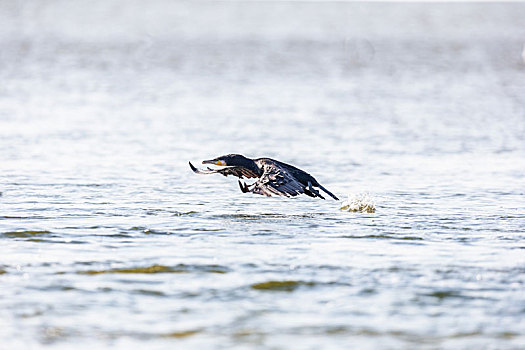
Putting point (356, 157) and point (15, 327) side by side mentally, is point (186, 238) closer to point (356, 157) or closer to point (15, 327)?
point (15, 327)

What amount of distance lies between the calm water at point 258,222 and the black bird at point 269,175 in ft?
1.56

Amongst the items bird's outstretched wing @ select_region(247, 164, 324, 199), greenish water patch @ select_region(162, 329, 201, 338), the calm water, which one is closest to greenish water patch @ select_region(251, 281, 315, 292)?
the calm water

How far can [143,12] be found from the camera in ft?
413

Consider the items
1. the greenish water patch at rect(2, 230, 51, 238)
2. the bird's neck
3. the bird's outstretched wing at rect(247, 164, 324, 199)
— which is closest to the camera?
the greenish water patch at rect(2, 230, 51, 238)

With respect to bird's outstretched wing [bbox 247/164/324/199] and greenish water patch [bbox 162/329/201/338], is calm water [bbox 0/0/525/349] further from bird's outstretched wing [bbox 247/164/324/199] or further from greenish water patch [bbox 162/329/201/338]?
bird's outstretched wing [bbox 247/164/324/199]

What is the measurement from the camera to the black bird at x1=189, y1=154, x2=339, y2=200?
478 inches

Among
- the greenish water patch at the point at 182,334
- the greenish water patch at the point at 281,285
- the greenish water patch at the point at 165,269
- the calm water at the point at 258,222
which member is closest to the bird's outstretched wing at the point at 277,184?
the calm water at the point at 258,222

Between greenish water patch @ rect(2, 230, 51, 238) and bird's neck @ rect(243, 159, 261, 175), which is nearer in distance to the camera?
greenish water patch @ rect(2, 230, 51, 238)

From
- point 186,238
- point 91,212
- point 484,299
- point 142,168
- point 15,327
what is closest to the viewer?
point 15,327

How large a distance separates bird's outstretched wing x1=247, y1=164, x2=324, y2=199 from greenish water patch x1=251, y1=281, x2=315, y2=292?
199cm

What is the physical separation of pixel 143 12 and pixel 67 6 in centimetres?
939

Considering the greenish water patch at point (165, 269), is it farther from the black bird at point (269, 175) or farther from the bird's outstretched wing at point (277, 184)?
the black bird at point (269, 175)

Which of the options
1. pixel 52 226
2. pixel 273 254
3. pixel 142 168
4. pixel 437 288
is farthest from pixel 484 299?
pixel 142 168

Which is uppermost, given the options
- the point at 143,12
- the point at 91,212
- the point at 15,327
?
the point at 143,12
